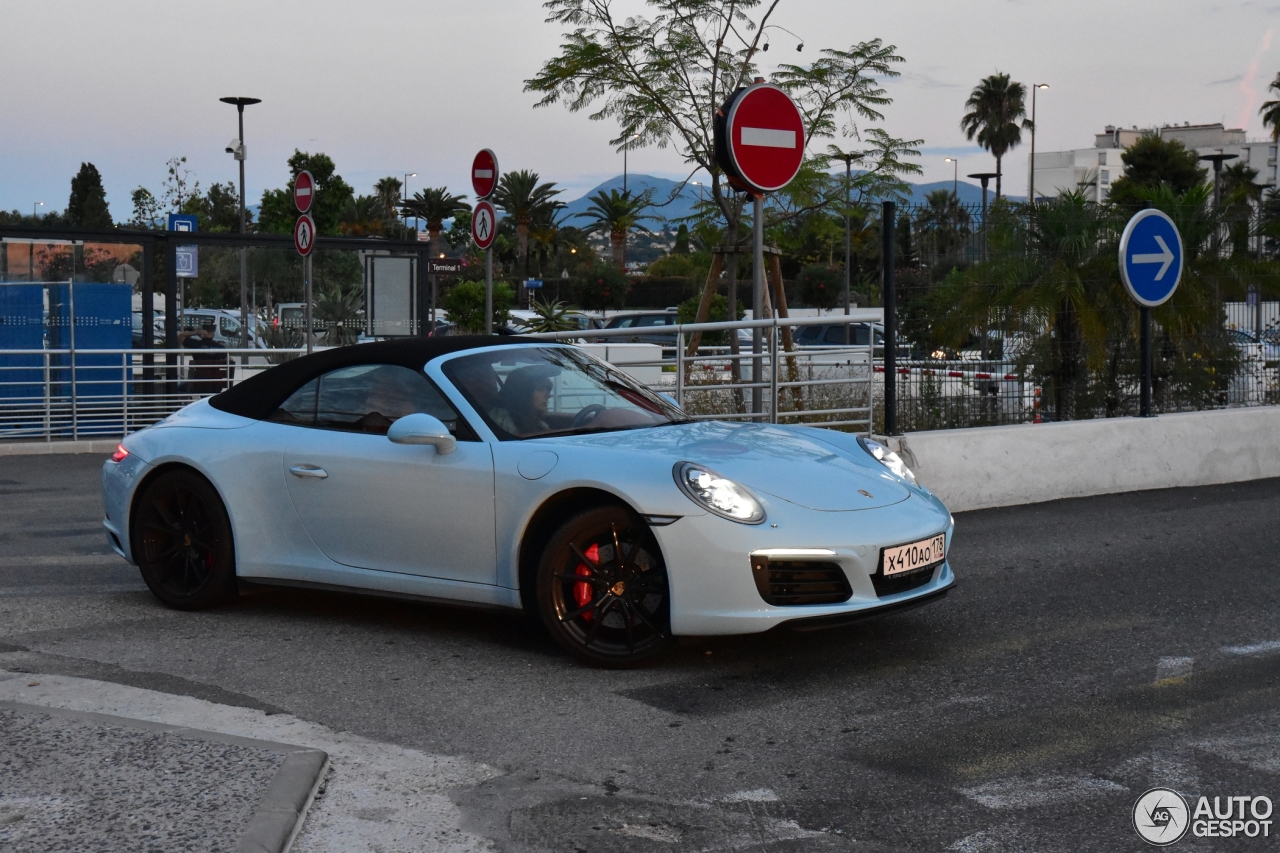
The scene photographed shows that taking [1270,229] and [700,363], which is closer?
[700,363]

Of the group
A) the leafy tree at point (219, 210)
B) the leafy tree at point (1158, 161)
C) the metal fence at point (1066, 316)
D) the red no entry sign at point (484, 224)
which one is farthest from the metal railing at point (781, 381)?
the leafy tree at point (1158, 161)

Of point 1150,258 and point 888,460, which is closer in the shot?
point 888,460

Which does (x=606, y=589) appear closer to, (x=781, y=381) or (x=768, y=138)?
(x=768, y=138)

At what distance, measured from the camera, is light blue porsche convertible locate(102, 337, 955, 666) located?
17.0 feet

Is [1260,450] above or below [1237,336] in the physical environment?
below

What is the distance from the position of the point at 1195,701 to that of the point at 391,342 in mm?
3684

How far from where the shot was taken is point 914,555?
542 cm

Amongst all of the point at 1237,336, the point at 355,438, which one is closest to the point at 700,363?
the point at 1237,336

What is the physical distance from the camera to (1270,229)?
13.6m

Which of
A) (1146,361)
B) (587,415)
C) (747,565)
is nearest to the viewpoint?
(747,565)

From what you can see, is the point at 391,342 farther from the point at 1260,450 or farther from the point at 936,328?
the point at 1260,450

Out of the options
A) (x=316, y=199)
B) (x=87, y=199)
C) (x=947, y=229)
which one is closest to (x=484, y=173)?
(x=947, y=229)

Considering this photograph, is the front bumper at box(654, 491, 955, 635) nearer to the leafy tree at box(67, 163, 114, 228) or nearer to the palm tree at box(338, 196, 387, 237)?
the palm tree at box(338, 196, 387, 237)

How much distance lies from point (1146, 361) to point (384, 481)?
750 centimetres
